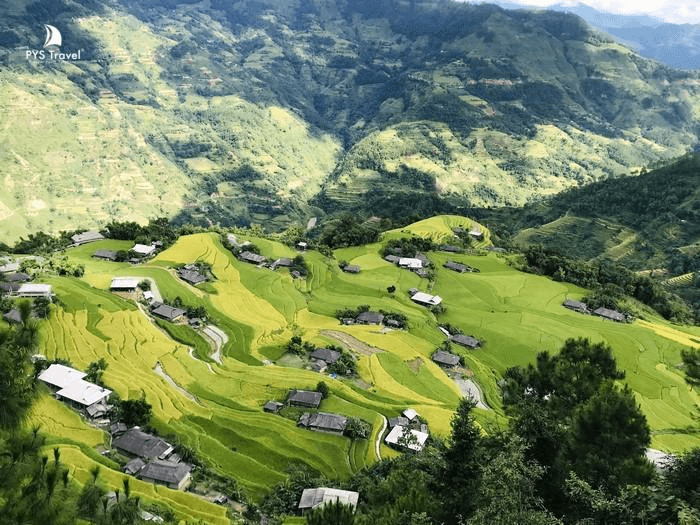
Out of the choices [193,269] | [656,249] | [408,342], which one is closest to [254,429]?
[408,342]

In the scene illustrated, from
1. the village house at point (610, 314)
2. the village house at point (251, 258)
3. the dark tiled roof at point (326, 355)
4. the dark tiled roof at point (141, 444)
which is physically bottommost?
the village house at point (251, 258)

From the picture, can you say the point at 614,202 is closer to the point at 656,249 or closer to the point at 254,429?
the point at 656,249

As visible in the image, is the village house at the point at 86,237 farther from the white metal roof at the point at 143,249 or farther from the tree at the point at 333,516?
the tree at the point at 333,516

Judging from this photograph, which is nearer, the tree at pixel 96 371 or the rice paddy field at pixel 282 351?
the rice paddy field at pixel 282 351

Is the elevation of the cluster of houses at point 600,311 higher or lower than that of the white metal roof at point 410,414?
higher

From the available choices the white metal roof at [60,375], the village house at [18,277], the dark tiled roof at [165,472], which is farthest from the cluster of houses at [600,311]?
the village house at [18,277]

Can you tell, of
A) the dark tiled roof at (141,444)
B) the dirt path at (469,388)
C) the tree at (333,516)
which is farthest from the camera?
the dirt path at (469,388)

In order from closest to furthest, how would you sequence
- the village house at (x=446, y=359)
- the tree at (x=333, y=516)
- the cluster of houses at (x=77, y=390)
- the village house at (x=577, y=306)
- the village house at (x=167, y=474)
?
1. the tree at (x=333, y=516)
2. the village house at (x=167, y=474)
3. the cluster of houses at (x=77, y=390)
4. the village house at (x=446, y=359)
5. the village house at (x=577, y=306)
